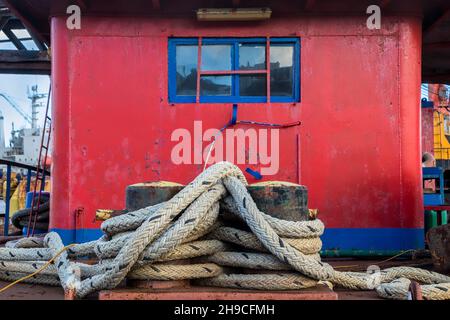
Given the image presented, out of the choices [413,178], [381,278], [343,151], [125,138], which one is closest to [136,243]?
[381,278]

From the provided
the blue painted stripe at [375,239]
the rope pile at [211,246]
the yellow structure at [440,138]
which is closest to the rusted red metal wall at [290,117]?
the blue painted stripe at [375,239]

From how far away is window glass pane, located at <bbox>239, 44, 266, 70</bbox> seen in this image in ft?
17.0

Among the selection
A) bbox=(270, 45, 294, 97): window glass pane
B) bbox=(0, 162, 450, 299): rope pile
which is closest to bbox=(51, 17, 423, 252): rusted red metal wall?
bbox=(270, 45, 294, 97): window glass pane

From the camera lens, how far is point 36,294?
3.06 meters

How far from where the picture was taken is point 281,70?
518 cm

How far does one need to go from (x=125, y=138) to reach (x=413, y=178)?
294 centimetres

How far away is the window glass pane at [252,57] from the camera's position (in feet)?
17.0

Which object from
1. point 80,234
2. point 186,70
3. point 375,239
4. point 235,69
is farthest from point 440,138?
point 80,234

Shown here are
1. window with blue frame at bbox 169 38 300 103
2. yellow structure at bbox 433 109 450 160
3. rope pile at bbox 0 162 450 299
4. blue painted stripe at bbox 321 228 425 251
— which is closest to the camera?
rope pile at bbox 0 162 450 299

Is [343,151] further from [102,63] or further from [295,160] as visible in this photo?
[102,63]

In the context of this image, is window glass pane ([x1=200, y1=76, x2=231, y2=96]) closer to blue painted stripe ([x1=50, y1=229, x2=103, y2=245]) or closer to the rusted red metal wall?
the rusted red metal wall

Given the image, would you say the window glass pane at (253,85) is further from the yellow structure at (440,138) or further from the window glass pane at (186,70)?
the yellow structure at (440,138)

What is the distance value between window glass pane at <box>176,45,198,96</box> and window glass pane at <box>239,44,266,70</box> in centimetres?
48

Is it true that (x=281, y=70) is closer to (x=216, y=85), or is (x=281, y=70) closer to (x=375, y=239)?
(x=216, y=85)
